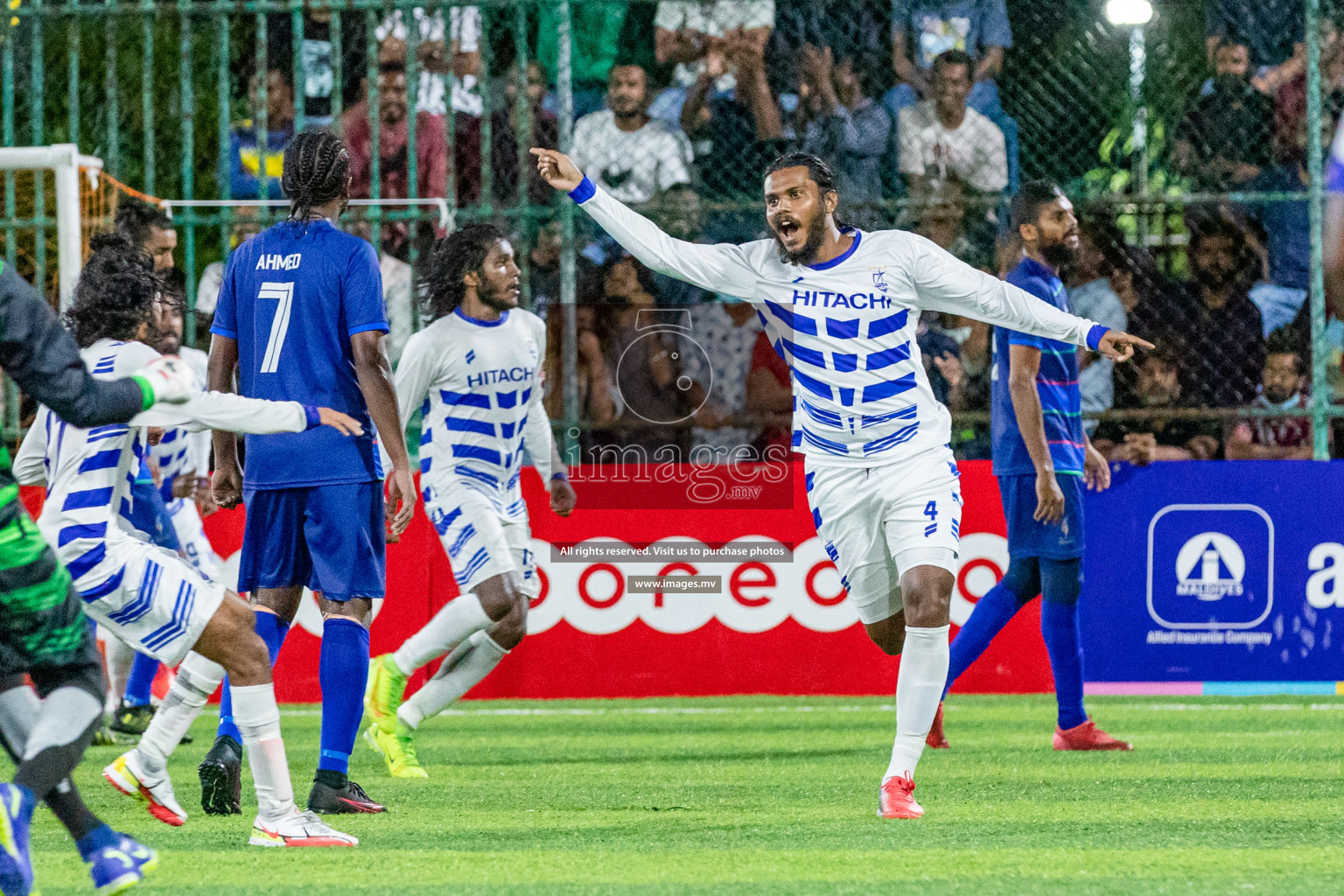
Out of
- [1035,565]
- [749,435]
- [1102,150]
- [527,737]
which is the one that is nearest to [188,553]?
[527,737]

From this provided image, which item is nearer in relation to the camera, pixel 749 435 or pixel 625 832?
pixel 625 832

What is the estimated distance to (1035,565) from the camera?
24.7 feet

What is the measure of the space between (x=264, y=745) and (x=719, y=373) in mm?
5232

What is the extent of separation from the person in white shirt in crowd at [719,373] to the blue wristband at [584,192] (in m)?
3.76

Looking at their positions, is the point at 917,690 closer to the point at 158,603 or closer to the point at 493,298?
the point at 158,603

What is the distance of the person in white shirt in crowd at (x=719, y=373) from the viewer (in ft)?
30.9

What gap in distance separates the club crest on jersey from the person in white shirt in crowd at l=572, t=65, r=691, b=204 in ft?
15.1

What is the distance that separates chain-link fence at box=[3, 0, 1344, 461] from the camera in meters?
9.52

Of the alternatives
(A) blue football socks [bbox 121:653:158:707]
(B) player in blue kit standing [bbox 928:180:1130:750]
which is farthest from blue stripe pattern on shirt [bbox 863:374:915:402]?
(A) blue football socks [bbox 121:653:158:707]

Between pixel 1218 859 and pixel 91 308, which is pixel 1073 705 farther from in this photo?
pixel 91 308

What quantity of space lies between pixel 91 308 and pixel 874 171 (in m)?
5.77

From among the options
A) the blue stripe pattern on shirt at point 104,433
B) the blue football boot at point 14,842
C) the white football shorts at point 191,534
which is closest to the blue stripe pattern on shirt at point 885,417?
the blue stripe pattern on shirt at point 104,433

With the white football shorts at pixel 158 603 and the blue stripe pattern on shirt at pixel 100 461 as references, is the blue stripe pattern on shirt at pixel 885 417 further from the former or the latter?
the blue stripe pattern on shirt at pixel 100 461

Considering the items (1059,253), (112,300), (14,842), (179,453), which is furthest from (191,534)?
(14,842)
